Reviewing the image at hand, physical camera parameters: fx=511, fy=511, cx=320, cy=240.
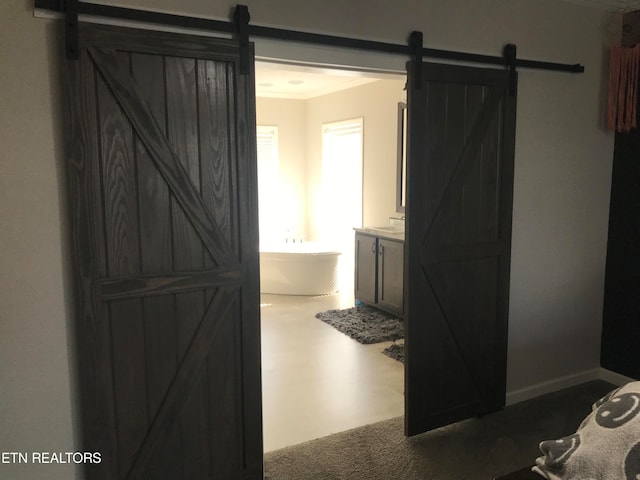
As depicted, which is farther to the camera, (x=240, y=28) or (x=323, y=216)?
(x=323, y=216)

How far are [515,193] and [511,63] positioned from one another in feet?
2.58

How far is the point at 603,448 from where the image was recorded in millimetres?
1508

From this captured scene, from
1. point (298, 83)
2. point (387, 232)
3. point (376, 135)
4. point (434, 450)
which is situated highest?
point (298, 83)

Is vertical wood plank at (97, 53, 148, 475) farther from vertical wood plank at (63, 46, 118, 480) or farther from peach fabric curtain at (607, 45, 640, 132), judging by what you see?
peach fabric curtain at (607, 45, 640, 132)

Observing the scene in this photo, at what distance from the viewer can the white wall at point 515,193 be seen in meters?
2.00

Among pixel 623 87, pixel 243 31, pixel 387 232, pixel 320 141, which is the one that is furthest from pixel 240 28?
pixel 320 141

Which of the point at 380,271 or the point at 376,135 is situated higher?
the point at 376,135

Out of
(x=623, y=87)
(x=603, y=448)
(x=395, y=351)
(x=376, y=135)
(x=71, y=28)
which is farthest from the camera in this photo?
(x=376, y=135)

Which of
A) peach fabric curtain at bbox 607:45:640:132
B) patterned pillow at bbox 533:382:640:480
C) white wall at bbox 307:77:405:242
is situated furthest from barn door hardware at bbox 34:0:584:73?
white wall at bbox 307:77:405:242

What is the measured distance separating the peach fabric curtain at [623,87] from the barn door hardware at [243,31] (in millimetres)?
2569

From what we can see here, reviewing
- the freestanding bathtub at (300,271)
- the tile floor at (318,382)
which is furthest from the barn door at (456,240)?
the freestanding bathtub at (300,271)

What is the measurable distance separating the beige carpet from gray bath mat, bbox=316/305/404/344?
153cm

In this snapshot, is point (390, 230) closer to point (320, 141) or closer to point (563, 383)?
point (320, 141)

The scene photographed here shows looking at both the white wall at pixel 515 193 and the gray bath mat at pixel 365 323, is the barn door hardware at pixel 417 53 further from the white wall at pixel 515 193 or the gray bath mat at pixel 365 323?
the gray bath mat at pixel 365 323
